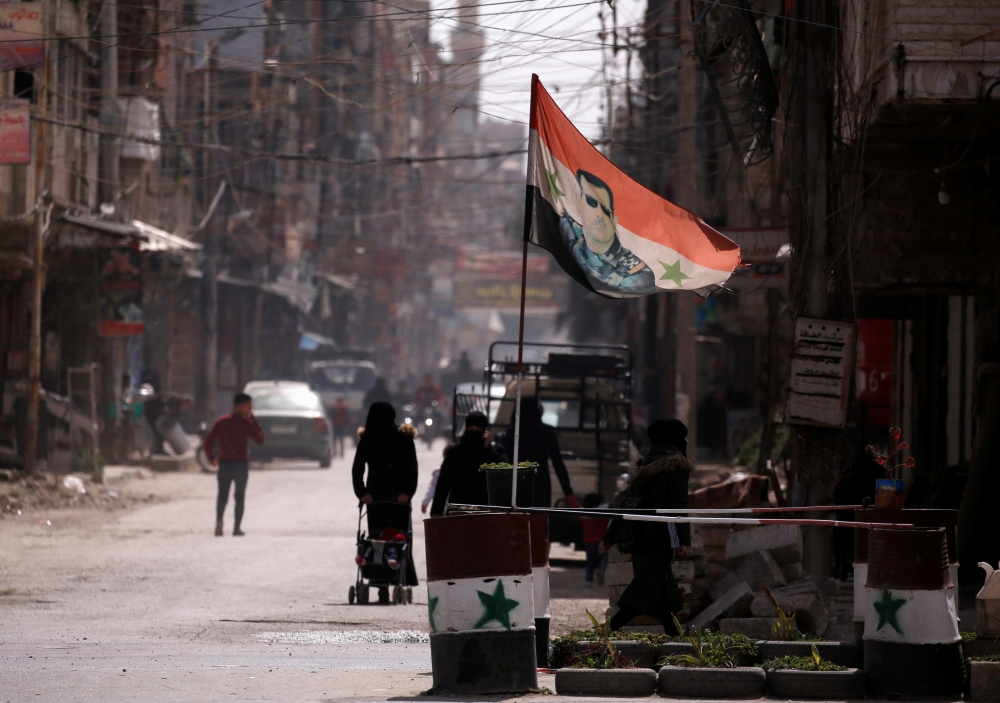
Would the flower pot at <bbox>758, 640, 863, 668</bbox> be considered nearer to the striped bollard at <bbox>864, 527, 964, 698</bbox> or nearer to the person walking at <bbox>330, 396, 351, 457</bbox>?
the striped bollard at <bbox>864, 527, 964, 698</bbox>

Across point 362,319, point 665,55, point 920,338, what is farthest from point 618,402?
point 362,319

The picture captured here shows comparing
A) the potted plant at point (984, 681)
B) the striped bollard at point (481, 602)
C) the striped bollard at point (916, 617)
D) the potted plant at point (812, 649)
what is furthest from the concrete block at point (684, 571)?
the striped bollard at point (481, 602)

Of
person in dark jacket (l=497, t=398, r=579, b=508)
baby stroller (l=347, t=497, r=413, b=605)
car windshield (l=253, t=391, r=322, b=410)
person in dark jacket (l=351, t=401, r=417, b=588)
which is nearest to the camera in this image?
baby stroller (l=347, t=497, r=413, b=605)

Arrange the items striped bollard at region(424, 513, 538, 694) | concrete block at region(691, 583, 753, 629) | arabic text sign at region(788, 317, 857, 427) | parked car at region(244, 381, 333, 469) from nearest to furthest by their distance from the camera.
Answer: striped bollard at region(424, 513, 538, 694) → concrete block at region(691, 583, 753, 629) → arabic text sign at region(788, 317, 857, 427) → parked car at region(244, 381, 333, 469)

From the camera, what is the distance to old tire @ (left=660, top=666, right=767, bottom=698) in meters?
6.99

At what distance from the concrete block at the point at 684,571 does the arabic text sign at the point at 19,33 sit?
10424mm

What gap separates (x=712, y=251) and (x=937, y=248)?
5.78 meters

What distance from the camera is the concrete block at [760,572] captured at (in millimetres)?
9664

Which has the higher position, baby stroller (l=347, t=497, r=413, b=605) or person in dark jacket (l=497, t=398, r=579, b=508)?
person in dark jacket (l=497, t=398, r=579, b=508)

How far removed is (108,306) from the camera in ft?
83.9

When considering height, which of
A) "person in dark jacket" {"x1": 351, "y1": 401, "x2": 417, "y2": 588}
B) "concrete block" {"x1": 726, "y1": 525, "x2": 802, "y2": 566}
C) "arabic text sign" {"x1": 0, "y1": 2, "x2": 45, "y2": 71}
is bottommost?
"concrete block" {"x1": 726, "y1": 525, "x2": 802, "y2": 566}

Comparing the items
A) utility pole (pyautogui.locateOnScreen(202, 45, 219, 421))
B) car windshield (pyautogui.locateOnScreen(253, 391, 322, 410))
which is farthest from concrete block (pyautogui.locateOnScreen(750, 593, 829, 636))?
utility pole (pyautogui.locateOnScreen(202, 45, 219, 421))

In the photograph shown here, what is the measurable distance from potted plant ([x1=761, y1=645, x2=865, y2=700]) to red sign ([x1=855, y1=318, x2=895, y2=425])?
14.8m

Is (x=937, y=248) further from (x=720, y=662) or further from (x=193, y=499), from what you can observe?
(x=193, y=499)
